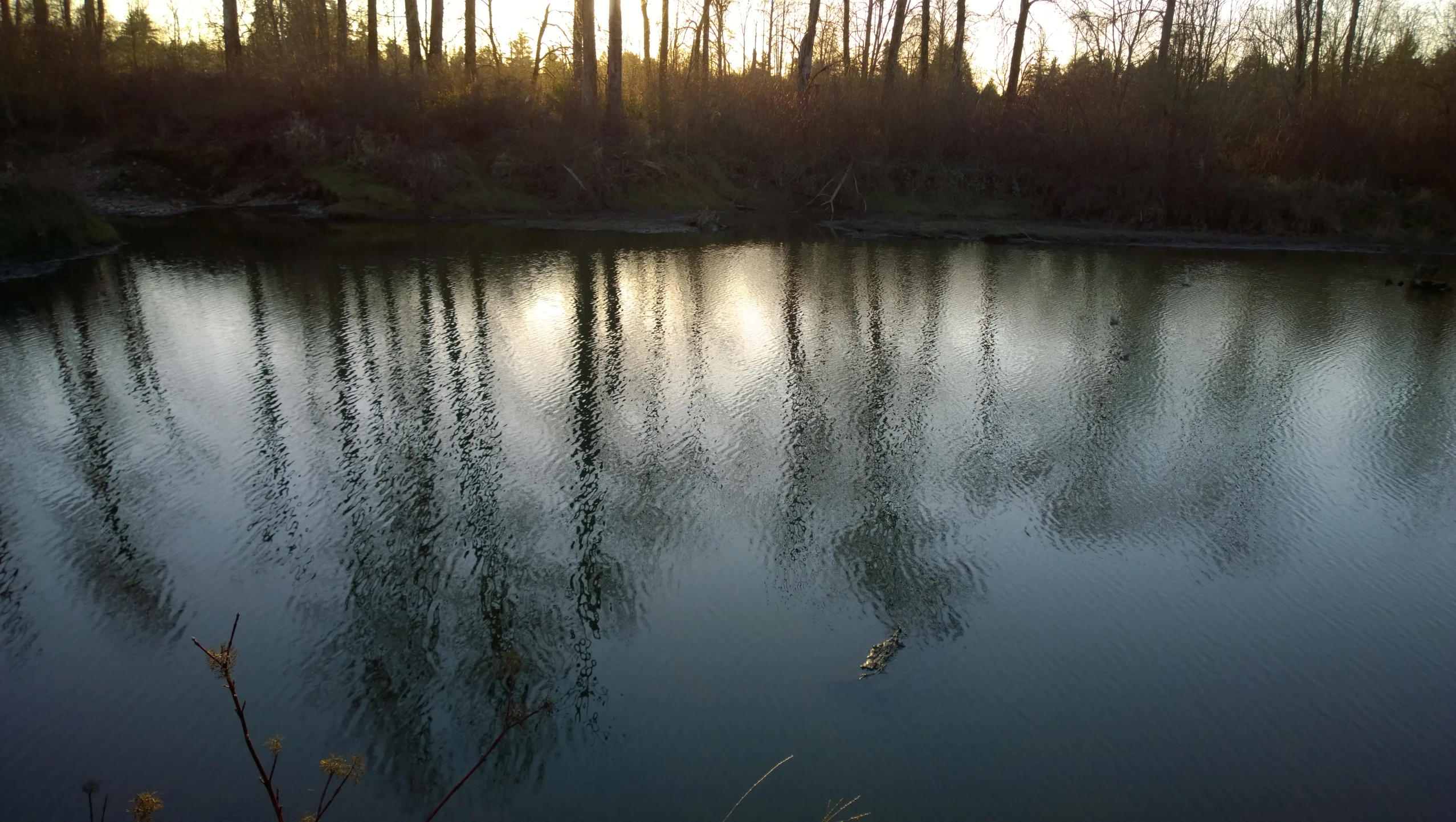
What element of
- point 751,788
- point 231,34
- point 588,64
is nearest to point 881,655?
point 751,788

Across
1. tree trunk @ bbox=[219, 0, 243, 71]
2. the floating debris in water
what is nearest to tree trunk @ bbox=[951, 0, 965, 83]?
tree trunk @ bbox=[219, 0, 243, 71]

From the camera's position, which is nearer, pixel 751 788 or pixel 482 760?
pixel 482 760

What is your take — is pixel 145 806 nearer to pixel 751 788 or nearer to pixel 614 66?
pixel 751 788

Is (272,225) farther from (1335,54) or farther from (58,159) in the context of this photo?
(1335,54)

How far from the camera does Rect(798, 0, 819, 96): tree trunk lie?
105 feet

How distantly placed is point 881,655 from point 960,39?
34.9 m

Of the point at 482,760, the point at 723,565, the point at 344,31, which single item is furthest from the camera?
the point at 344,31

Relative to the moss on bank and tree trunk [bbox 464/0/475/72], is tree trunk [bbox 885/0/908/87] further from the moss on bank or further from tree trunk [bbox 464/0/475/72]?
the moss on bank

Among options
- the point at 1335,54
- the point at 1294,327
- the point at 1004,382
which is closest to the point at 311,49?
Result: the point at 1004,382

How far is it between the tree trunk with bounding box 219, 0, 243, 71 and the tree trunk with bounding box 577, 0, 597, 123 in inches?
466

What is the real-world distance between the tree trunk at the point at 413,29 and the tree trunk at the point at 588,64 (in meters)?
5.48

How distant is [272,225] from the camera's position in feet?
78.1

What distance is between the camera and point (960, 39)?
117 feet

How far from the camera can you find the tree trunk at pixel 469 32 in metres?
30.6
